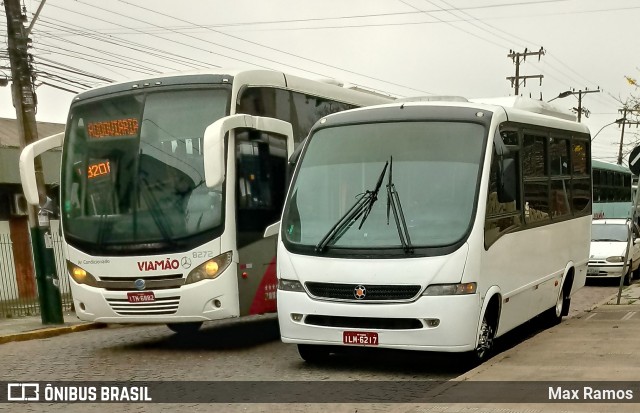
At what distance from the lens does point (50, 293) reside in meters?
15.4

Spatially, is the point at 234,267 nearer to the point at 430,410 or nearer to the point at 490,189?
the point at 490,189

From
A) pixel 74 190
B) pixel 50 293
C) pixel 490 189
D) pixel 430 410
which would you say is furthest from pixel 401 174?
pixel 50 293

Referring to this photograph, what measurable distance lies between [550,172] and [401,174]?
3.64m

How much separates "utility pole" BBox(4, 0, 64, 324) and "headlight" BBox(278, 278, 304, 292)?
23.5ft

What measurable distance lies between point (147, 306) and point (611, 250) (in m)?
15.8

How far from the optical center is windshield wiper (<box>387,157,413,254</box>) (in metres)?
8.84

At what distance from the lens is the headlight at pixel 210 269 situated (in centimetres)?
1065

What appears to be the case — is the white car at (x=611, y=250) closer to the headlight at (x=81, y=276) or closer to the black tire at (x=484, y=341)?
the black tire at (x=484, y=341)

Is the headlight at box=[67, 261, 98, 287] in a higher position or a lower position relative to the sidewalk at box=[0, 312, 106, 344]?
higher

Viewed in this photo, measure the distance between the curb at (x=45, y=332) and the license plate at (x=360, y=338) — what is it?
696 cm

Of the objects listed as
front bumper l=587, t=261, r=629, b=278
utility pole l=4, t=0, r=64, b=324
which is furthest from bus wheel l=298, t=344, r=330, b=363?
front bumper l=587, t=261, r=629, b=278

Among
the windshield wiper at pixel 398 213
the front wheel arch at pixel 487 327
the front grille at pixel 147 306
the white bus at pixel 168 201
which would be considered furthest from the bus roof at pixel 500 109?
the front grille at pixel 147 306

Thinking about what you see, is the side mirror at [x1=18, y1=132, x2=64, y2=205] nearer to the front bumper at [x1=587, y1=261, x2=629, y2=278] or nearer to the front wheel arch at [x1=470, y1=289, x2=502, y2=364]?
the front wheel arch at [x1=470, y1=289, x2=502, y2=364]

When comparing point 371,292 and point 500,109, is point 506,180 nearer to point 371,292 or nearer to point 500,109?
point 500,109
